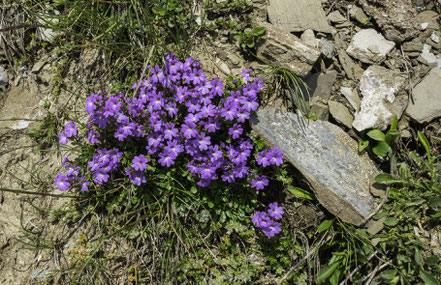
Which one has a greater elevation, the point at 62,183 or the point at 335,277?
the point at 62,183

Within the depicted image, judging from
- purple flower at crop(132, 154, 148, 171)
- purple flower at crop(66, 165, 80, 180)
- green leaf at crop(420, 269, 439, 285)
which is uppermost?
purple flower at crop(132, 154, 148, 171)

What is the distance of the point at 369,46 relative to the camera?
4246 mm

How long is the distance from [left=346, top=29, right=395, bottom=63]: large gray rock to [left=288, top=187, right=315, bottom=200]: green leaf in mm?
1741

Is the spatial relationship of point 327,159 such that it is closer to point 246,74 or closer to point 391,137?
point 391,137

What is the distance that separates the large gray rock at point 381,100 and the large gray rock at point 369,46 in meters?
0.23

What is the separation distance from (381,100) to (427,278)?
77.8 inches

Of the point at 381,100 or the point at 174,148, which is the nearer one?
the point at 174,148

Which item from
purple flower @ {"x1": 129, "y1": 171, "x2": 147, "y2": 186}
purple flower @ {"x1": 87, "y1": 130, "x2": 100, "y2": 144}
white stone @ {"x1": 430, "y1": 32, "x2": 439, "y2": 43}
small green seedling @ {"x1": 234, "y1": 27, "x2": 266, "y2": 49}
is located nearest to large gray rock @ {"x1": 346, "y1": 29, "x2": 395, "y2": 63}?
white stone @ {"x1": 430, "y1": 32, "x2": 439, "y2": 43}

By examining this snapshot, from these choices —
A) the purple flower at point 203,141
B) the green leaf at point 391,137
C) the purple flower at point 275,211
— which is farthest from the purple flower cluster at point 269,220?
the green leaf at point 391,137

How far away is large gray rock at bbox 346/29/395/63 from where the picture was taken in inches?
166

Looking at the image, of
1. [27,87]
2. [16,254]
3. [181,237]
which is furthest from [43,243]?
[27,87]

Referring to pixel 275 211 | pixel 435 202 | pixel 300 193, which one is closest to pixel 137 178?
pixel 275 211

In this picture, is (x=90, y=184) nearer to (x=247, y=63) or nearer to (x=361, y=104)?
(x=247, y=63)

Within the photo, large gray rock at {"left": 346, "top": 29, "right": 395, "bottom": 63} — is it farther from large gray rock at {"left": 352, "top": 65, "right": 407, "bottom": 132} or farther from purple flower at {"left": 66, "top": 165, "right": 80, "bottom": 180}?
purple flower at {"left": 66, "top": 165, "right": 80, "bottom": 180}
